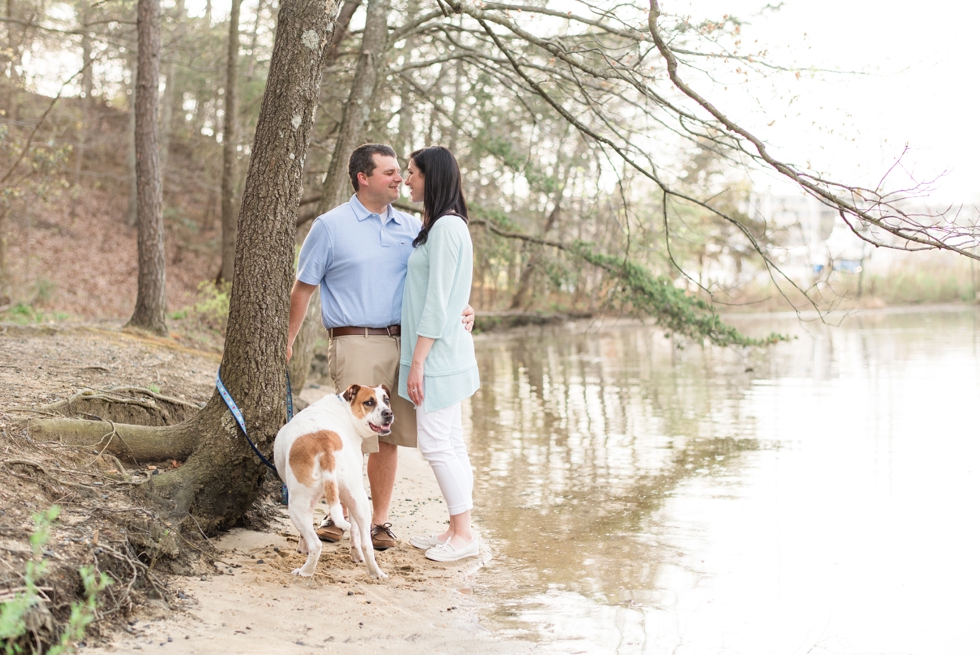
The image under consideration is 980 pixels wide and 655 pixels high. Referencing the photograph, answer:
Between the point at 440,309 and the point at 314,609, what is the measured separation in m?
1.67

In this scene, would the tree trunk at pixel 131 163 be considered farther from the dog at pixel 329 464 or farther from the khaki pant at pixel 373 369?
the dog at pixel 329 464

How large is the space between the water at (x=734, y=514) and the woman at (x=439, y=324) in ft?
2.23

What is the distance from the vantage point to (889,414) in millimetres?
10305

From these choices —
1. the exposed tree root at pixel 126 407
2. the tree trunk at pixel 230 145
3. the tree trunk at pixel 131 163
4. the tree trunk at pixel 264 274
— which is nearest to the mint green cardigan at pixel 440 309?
the tree trunk at pixel 264 274

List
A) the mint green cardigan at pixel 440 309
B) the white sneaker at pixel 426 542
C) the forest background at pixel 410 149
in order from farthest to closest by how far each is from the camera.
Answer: the forest background at pixel 410 149 → the white sneaker at pixel 426 542 → the mint green cardigan at pixel 440 309

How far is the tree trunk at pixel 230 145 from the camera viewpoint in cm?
1492

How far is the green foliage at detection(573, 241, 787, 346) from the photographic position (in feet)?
37.2

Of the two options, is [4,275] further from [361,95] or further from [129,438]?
[129,438]

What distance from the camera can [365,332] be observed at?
15.8 feet

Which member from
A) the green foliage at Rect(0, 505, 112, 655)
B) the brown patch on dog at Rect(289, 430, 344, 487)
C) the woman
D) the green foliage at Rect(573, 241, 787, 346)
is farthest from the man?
the green foliage at Rect(573, 241, 787, 346)

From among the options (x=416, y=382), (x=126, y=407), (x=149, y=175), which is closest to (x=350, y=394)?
(x=416, y=382)

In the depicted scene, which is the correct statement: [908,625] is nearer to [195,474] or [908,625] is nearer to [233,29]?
[195,474]

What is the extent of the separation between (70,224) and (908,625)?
82.6 ft

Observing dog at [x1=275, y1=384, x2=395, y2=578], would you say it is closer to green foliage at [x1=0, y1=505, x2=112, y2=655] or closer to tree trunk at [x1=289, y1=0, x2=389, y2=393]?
green foliage at [x1=0, y1=505, x2=112, y2=655]
